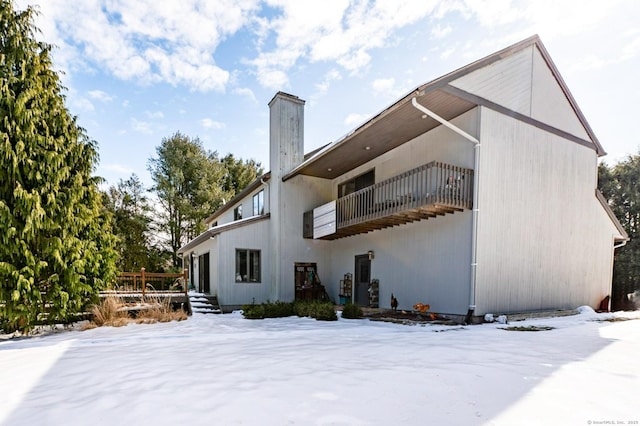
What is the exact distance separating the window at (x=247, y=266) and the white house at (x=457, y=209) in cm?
4

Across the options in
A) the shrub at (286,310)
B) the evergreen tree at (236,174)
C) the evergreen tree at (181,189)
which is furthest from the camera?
the evergreen tree at (236,174)

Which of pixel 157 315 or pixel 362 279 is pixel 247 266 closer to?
pixel 157 315

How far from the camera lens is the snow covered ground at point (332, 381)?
2.67m

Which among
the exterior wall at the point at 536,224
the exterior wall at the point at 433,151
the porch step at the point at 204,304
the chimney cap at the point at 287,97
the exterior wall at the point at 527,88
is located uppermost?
the chimney cap at the point at 287,97

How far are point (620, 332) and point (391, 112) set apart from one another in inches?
262

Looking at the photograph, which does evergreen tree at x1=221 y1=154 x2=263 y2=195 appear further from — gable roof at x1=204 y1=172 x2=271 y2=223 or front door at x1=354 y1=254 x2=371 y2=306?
front door at x1=354 y1=254 x2=371 y2=306

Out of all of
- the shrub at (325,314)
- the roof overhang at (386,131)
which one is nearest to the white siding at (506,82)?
the roof overhang at (386,131)

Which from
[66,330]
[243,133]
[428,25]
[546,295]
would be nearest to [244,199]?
[243,133]

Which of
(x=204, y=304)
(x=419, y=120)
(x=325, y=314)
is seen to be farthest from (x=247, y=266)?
(x=419, y=120)

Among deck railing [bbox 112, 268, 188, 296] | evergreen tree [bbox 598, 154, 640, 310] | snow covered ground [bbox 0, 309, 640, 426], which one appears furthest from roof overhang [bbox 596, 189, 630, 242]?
deck railing [bbox 112, 268, 188, 296]

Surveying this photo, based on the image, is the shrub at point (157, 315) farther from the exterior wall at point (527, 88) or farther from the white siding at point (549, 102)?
the white siding at point (549, 102)

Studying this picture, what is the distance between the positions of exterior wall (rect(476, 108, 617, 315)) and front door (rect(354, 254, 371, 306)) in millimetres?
4657

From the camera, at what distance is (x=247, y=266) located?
536 inches

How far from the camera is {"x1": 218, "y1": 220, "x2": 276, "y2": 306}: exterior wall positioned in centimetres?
1301
